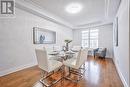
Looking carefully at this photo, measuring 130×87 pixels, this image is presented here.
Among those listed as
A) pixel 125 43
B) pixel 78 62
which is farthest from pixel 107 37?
pixel 78 62

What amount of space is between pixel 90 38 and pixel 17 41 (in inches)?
219

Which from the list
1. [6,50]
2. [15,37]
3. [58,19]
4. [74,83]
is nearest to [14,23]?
[15,37]

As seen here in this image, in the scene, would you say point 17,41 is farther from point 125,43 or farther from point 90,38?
point 90,38

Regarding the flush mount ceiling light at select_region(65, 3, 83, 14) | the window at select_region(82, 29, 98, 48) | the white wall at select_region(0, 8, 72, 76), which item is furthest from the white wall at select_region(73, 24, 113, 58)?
the white wall at select_region(0, 8, 72, 76)

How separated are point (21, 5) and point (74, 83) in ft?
10.5

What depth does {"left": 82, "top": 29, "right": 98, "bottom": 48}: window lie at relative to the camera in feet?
22.0

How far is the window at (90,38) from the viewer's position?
670cm

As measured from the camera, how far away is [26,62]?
3.50 m

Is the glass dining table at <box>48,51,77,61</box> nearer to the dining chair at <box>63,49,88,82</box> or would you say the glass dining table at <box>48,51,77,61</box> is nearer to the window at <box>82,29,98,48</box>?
the dining chair at <box>63,49,88,82</box>

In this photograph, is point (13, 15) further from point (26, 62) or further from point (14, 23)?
point (26, 62)

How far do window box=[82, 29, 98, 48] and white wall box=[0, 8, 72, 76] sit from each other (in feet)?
14.2

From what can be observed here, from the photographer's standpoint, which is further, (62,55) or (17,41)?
(17,41)

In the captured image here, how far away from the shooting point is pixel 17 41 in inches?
124

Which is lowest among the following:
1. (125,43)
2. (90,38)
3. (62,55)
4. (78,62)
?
(78,62)
